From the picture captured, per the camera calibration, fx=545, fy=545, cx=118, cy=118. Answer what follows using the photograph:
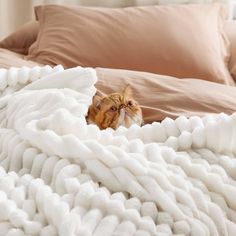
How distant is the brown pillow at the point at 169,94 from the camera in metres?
1.32

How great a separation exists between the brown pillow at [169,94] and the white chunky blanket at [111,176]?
0.42 metres

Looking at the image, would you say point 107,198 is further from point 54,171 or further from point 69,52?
point 69,52

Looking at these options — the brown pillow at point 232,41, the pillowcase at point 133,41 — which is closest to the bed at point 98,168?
the pillowcase at point 133,41

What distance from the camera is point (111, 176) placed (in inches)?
29.3

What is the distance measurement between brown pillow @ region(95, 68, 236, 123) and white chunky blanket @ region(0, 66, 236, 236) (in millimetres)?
424

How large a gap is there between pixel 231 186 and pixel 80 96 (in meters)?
0.34

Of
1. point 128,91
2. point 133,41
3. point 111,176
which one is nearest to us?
point 111,176

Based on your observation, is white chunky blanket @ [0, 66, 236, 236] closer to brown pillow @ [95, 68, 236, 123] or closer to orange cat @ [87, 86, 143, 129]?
orange cat @ [87, 86, 143, 129]

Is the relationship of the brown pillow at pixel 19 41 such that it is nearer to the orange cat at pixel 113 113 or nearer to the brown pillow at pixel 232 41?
the brown pillow at pixel 232 41

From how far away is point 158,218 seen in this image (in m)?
0.70

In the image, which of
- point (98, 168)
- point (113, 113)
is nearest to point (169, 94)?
point (113, 113)

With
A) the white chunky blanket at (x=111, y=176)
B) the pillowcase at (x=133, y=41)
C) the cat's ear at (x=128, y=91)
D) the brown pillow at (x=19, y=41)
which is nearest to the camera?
the white chunky blanket at (x=111, y=176)

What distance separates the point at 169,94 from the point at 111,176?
67 cm

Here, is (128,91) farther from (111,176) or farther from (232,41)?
(232,41)
